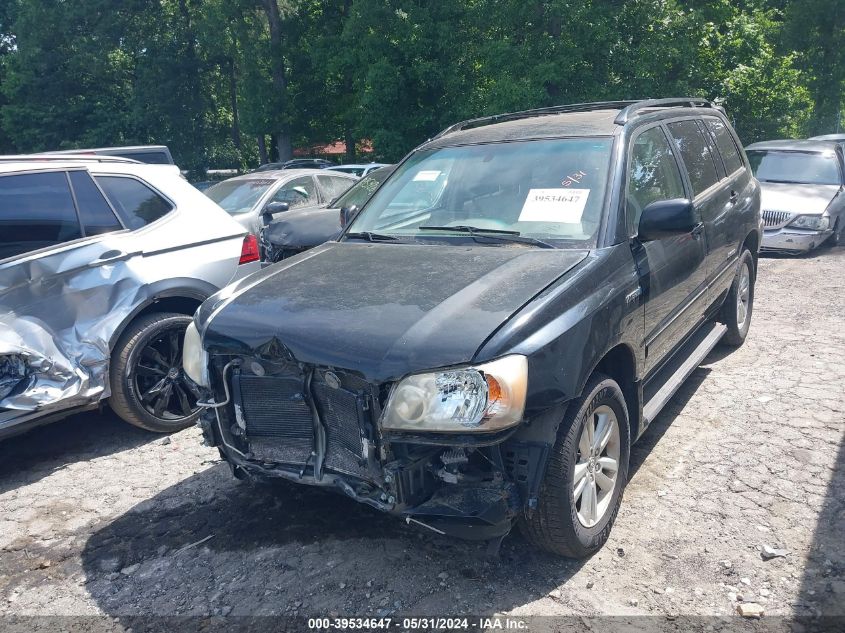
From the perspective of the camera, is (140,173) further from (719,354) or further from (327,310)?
(719,354)

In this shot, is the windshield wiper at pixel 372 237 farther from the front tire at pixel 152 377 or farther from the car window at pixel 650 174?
the front tire at pixel 152 377

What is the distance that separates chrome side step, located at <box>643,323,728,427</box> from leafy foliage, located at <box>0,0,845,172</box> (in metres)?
12.6

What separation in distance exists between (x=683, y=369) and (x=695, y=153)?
61.1 inches

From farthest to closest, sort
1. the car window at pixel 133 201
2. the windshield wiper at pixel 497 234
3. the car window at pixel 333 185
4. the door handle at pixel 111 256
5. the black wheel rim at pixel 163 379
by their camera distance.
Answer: the car window at pixel 333 185
the car window at pixel 133 201
the black wheel rim at pixel 163 379
the door handle at pixel 111 256
the windshield wiper at pixel 497 234

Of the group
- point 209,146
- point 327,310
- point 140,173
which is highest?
point 140,173

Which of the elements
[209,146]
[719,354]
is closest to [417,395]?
[719,354]

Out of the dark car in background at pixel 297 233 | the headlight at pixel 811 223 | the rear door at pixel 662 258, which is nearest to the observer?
the rear door at pixel 662 258

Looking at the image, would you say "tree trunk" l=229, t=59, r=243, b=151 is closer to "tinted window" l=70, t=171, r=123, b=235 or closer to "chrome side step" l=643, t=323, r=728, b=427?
"tinted window" l=70, t=171, r=123, b=235

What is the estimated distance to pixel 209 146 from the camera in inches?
1186

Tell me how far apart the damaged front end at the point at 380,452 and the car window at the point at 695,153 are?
9.02ft

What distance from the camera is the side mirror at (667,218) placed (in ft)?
11.3

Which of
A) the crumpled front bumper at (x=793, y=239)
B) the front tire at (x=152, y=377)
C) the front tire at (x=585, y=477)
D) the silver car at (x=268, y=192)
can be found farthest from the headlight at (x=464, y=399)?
the crumpled front bumper at (x=793, y=239)

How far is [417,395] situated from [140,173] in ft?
11.5

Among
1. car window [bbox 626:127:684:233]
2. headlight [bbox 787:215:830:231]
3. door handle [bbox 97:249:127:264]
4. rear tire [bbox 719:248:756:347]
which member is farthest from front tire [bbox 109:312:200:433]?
headlight [bbox 787:215:830:231]
